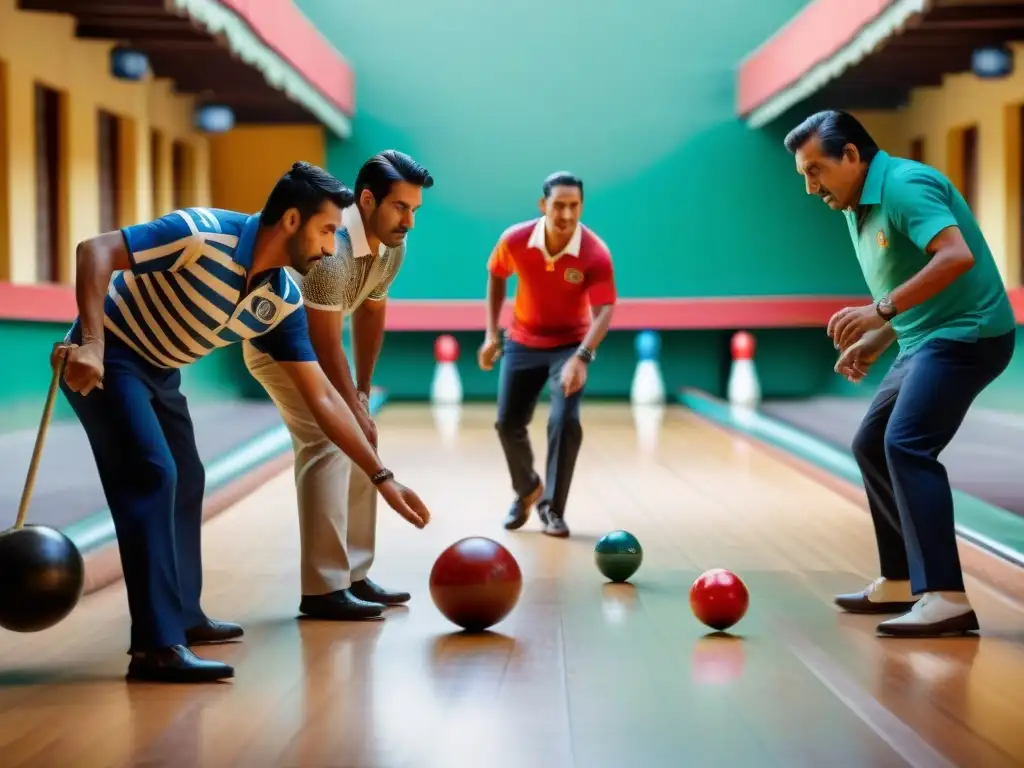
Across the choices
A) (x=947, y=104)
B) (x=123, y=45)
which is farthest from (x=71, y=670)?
(x=947, y=104)

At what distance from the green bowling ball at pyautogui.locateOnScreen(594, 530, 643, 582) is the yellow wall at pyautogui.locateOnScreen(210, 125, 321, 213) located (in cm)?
771

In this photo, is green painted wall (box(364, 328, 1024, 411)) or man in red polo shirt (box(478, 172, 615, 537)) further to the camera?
green painted wall (box(364, 328, 1024, 411))

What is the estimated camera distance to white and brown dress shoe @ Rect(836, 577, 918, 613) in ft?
12.5

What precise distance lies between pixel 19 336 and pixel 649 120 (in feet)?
19.8

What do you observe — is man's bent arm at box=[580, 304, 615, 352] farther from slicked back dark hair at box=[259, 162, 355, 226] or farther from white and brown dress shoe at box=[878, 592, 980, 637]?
slicked back dark hair at box=[259, 162, 355, 226]

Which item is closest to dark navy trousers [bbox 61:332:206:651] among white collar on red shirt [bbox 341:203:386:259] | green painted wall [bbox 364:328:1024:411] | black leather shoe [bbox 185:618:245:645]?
black leather shoe [bbox 185:618:245:645]

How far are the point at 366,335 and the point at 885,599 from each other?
5.10 ft

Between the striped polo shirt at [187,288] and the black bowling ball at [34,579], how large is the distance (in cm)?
44

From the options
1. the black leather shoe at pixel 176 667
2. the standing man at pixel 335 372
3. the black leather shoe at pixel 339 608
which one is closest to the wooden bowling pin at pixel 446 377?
the standing man at pixel 335 372

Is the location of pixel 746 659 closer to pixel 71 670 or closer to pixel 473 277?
pixel 71 670

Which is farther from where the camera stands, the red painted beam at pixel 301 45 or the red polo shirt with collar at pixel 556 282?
the red painted beam at pixel 301 45

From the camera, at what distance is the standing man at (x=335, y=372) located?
3633 millimetres

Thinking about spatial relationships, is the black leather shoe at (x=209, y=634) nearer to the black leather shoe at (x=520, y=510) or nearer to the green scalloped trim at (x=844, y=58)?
the black leather shoe at (x=520, y=510)

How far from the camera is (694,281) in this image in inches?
464
